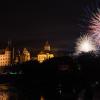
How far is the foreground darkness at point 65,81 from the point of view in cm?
3941

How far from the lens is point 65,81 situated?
156ft

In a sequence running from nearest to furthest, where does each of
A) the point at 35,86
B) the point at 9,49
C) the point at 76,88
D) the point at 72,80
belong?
the point at 76,88
the point at 72,80
the point at 35,86
the point at 9,49

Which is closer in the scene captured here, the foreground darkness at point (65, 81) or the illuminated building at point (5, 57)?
the foreground darkness at point (65, 81)

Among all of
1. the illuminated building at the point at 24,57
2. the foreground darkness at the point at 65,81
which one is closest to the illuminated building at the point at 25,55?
the illuminated building at the point at 24,57

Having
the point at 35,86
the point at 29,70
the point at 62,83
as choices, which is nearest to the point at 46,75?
the point at 35,86

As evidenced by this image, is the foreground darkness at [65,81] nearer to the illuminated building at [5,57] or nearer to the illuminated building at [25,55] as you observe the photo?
the illuminated building at [25,55]

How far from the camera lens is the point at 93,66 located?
48.1 meters

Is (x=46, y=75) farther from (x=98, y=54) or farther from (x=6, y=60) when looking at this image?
(x=6, y=60)

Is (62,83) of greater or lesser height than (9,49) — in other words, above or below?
below

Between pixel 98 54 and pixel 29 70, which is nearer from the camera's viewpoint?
pixel 98 54

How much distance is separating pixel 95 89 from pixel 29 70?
25595mm

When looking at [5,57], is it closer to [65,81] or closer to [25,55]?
[25,55]

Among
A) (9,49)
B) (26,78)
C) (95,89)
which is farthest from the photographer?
(9,49)

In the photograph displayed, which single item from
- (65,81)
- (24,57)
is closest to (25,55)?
(24,57)
